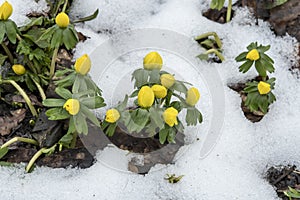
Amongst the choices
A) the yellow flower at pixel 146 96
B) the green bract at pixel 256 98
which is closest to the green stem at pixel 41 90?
the yellow flower at pixel 146 96

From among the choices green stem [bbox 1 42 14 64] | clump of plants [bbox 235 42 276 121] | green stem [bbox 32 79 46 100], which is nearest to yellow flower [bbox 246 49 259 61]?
clump of plants [bbox 235 42 276 121]

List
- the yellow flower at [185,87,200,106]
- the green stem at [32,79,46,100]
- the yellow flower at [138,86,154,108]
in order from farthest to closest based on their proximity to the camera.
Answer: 1. the green stem at [32,79,46,100]
2. the yellow flower at [185,87,200,106]
3. the yellow flower at [138,86,154,108]

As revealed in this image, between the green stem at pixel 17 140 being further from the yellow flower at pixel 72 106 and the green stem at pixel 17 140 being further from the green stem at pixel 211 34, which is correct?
the green stem at pixel 211 34

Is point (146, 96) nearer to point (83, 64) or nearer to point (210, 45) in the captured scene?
point (83, 64)

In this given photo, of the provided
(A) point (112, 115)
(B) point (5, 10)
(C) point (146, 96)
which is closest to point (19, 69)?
(B) point (5, 10)

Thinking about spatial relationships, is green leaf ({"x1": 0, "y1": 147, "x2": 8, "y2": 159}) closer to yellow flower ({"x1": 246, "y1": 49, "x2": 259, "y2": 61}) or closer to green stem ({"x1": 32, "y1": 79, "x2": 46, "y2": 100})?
green stem ({"x1": 32, "y1": 79, "x2": 46, "y2": 100})

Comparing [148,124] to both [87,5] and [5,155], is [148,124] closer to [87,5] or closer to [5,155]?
[5,155]

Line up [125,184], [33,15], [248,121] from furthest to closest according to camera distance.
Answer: [33,15], [248,121], [125,184]

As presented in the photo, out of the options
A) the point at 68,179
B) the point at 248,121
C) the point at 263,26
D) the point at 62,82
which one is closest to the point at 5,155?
the point at 68,179
